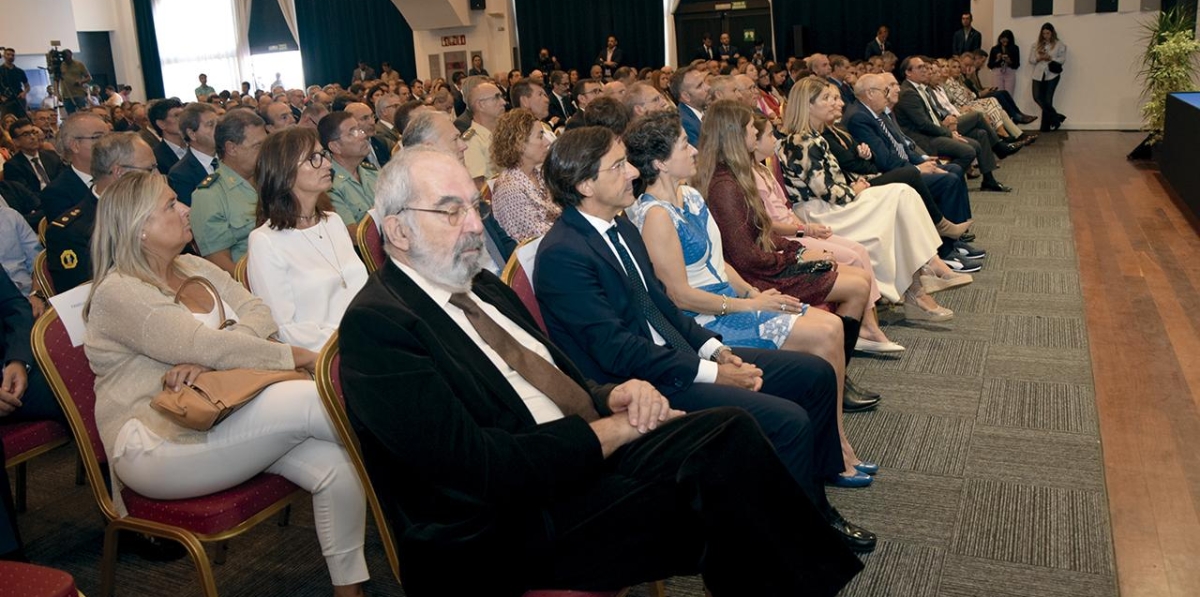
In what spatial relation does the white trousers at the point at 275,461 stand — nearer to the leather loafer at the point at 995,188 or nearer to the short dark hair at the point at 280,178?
the short dark hair at the point at 280,178

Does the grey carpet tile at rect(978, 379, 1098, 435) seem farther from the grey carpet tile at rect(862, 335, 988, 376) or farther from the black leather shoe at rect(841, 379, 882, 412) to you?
the black leather shoe at rect(841, 379, 882, 412)

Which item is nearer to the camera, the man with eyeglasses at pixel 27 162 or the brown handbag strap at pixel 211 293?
the brown handbag strap at pixel 211 293

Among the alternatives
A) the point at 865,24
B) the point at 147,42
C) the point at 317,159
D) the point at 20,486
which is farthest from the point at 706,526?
the point at 147,42

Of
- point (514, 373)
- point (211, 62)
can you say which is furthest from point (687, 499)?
point (211, 62)

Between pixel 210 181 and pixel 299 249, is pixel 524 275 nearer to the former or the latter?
pixel 299 249

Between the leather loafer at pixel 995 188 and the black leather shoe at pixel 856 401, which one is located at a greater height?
the leather loafer at pixel 995 188

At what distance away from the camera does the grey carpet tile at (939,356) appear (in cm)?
409

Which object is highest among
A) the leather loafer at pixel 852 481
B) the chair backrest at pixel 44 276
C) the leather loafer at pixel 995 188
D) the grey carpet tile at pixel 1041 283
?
the chair backrest at pixel 44 276

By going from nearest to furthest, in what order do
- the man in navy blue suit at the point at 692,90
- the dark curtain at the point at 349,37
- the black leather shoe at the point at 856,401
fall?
1. the black leather shoe at the point at 856,401
2. the man in navy blue suit at the point at 692,90
3. the dark curtain at the point at 349,37

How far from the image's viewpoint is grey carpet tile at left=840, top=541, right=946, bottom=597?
243 cm

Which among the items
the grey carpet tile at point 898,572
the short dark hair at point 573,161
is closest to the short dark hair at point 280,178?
the short dark hair at point 573,161

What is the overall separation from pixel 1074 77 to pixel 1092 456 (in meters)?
11.5

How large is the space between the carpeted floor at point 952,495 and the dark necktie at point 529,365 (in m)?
0.72

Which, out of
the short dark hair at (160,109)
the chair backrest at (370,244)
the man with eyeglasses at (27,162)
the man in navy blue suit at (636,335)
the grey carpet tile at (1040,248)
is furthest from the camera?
the short dark hair at (160,109)
